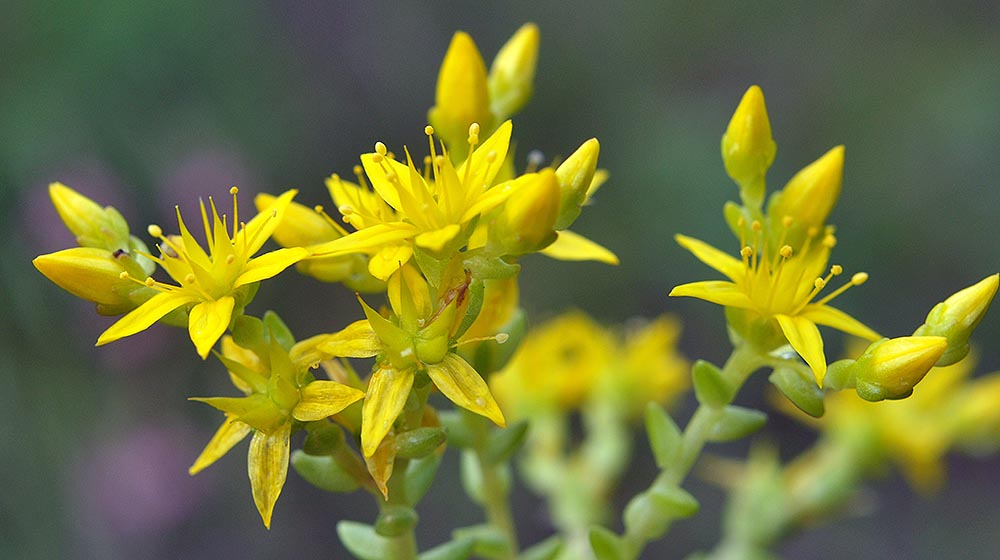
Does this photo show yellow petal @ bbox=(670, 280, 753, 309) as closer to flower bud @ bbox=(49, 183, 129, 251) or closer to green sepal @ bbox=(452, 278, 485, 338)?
green sepal @ bbox=(452, 278, 485, 338)

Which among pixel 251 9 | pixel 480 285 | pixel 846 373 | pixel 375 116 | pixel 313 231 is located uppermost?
pixel 251 9

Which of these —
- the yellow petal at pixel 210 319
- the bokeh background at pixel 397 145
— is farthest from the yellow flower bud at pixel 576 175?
the bokeh background at pixel 397 145

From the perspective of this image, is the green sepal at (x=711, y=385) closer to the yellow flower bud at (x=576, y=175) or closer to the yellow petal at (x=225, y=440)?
the yellow flower bud at (x=576, y=175)

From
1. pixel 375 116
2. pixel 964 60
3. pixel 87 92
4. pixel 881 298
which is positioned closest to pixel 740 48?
pixel 964 60

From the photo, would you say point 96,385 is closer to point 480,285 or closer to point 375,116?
point 375,116

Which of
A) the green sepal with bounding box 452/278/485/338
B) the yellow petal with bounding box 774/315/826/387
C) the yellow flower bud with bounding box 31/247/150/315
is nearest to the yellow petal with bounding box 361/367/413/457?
the green sepal with bounding box 452/278/485/338
